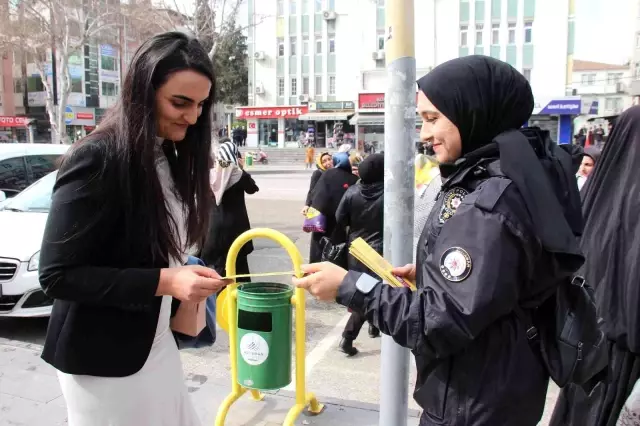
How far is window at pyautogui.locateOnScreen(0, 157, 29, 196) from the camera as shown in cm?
713

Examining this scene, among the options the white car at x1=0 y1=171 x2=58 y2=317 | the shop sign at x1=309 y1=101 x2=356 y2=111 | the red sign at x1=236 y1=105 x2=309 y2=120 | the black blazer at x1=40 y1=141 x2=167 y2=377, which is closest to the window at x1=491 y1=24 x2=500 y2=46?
the shop sign at x1=309 y1=101 x2=356 y2=111

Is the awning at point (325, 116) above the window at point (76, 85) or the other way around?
the other way around

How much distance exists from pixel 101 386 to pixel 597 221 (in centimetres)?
214

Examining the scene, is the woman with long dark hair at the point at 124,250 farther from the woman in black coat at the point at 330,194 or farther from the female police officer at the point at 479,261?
the woman in black coat at the point at 330,194

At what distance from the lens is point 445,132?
162cm

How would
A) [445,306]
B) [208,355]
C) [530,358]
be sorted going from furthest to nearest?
[208,355]
[530,358]
[445,306]

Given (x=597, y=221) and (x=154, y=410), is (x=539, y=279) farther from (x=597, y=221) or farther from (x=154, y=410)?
(x=154, y=410)

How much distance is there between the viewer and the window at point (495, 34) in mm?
36781

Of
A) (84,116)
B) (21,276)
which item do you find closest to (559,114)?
(21,276)

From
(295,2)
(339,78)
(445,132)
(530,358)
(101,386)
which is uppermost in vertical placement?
(295,2)

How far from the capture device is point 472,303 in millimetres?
1393

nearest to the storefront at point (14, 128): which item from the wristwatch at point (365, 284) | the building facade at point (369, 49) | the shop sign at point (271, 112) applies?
the shop sign at point (271, 112)

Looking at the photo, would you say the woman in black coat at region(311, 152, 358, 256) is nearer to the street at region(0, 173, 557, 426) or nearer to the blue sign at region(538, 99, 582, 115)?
the street at region(0, 173, 557, 426)

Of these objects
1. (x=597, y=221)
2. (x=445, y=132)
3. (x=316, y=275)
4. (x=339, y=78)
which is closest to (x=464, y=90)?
(x=445, y=132)
